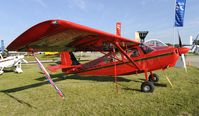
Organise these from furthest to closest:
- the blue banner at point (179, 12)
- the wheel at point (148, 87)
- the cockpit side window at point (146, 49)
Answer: the blue banner at point (179, 12) < the cockpit side window at point (146, 49) < the wheel at point (148, 87)

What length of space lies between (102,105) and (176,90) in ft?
11.3

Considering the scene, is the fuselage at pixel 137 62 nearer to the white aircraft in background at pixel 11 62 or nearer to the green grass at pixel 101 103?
the green grass at pixel 101 103

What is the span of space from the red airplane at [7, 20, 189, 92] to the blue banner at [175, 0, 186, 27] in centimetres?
827

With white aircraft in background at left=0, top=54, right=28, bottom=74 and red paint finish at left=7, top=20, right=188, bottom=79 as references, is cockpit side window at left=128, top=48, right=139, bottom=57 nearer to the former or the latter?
red paint finish at left=7, top=20, right=188, bottom=79

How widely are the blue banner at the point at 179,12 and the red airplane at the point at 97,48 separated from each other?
8.27 m

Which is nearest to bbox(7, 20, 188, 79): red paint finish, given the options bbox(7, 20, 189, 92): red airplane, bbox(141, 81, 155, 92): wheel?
bbox(7, 20, 189, 92): red airplane

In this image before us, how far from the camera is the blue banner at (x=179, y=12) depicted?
15534mm

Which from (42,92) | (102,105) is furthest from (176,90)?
(42,92)

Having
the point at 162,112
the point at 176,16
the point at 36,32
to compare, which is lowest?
the point at 162,112

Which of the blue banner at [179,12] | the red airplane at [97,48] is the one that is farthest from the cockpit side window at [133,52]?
the blue banner at [179,12]

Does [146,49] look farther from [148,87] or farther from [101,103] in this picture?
[101,103]

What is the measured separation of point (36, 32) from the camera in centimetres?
475

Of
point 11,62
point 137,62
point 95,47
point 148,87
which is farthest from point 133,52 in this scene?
point 11,62

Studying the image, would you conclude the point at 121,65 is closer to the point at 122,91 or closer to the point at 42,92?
the point at 122,91
